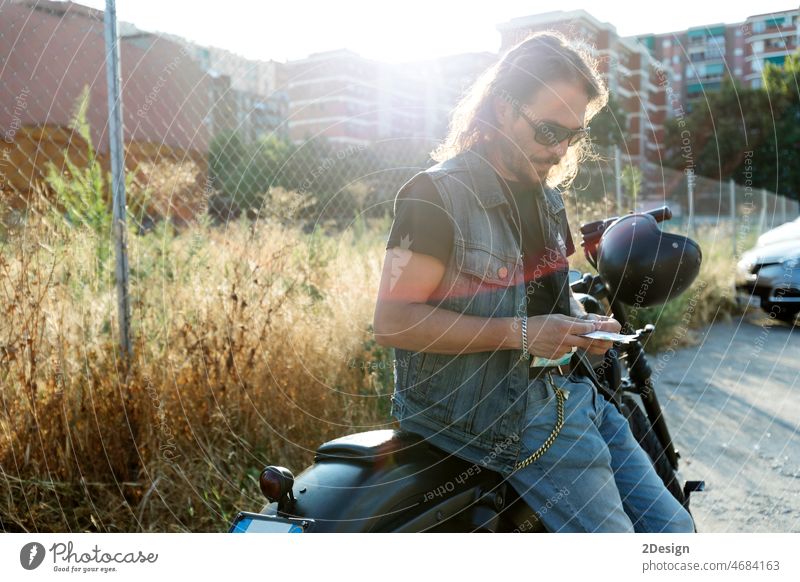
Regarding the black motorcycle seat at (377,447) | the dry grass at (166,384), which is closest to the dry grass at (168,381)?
the dry grass at (166,384)

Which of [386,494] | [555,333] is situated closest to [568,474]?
[555,333]

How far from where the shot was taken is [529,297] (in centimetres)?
199

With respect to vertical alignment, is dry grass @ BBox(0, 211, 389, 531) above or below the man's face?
below

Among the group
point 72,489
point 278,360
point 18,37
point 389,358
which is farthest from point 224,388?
point 18,37

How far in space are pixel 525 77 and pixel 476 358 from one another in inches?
29.9

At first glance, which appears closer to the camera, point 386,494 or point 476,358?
point 386,494

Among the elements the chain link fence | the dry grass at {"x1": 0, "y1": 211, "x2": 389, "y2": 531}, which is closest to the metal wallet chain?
the chain link fence

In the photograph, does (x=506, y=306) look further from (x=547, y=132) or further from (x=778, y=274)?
(x=778, y=274)

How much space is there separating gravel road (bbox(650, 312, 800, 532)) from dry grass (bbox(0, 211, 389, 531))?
180cm

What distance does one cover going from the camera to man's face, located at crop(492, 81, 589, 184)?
1918 mm

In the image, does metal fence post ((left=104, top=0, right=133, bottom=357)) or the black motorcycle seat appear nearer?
the black motorcycle seat

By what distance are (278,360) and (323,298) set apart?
0.88 meters

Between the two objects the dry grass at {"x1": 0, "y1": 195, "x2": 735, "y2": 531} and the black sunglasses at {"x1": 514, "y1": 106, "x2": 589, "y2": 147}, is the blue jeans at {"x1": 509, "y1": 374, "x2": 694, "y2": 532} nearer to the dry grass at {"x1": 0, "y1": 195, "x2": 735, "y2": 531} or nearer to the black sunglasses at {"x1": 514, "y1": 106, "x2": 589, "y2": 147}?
the black sunglasses at {"x1": 514, "y1": 106, "x2": 589, "y2": 147}

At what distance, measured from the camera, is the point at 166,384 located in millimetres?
3514
